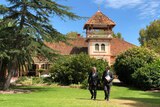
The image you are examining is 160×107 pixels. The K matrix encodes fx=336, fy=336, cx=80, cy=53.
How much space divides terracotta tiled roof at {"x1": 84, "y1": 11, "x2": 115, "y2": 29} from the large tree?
28042 mm

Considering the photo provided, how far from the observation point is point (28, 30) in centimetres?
2558

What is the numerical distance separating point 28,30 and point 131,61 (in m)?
15.4

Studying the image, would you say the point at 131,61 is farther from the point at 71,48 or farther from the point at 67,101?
the point at 71,48

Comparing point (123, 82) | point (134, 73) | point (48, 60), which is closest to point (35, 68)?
point (123, 82)

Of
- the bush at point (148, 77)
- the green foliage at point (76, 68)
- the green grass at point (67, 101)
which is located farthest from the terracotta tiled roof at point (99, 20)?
the green grass at point (67, 101)

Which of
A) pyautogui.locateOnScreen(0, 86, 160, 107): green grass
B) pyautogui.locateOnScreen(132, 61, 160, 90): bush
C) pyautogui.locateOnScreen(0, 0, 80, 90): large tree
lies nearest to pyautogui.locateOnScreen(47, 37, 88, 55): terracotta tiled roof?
pyautogui.locateOnScreen(132, 61, 160, 90): bush

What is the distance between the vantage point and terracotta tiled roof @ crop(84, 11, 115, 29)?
2187 inches

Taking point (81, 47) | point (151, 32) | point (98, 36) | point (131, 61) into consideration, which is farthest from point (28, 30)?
point (151, 32)

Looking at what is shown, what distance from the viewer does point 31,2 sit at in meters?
26.2

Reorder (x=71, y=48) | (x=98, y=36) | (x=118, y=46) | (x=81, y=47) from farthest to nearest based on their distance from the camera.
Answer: (x=118, y=46)
(x=81, y=47)
(x=71, y=48)
(x=98, y=36)

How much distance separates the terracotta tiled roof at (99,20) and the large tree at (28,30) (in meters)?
28.0

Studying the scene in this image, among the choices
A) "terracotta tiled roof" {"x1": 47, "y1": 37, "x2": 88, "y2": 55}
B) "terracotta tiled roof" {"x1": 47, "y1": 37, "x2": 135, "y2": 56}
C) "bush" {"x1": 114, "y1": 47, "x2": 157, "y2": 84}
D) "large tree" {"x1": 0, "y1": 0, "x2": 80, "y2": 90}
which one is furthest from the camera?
"terracotta tiled roof" {"x1": 47, "y1": 37, "x2": 135, "y2": 56}

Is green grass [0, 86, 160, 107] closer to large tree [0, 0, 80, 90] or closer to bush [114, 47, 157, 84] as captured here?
large tree [0, 0, 80, 90]

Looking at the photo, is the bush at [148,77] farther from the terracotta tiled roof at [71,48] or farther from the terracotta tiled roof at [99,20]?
the terracotta tiled roof at [71,48]
